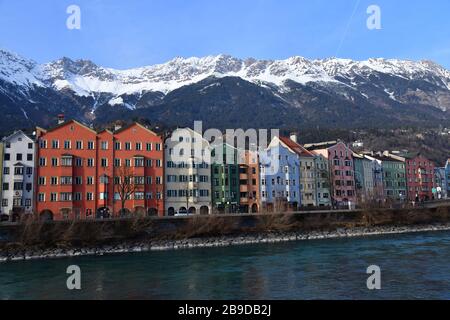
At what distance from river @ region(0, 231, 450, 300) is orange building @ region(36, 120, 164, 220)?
95.8 ft

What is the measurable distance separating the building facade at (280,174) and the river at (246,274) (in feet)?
152

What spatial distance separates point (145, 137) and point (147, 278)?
53.4m

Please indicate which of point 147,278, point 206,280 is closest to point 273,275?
point 206,280

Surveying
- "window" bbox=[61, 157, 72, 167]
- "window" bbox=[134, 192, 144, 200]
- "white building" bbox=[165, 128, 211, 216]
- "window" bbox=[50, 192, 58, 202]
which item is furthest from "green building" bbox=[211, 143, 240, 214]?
"window" bbox=[50, 192, 58, 202]

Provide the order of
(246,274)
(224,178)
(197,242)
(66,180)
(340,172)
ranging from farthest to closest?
(340,172)
(224,178)
(66,180)
(197,242)
(246,274)

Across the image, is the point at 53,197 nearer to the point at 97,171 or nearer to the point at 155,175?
the point at 97,171

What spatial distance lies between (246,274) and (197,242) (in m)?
27.2

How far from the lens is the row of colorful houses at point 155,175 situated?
77.1 meters

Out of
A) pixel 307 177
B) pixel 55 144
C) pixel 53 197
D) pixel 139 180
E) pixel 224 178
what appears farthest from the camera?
pixel 307 177

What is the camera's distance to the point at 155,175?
85.8 meters

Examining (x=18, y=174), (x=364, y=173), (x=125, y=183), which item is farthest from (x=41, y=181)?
(x=364, y=173)

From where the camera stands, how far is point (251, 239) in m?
66.1

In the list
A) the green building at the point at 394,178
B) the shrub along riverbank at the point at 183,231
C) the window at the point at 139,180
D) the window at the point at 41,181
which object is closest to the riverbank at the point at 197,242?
the shrub along riverbank at the point at 183,231

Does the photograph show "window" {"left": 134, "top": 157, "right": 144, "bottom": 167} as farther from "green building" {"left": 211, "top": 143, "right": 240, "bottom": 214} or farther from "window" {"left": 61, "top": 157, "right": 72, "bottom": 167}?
"green building" {"left": 211, "top": 143, "right": 240, "bottom": 214}
